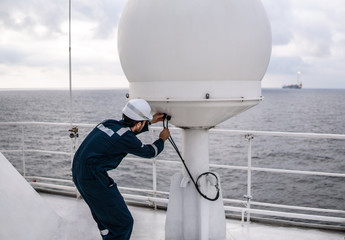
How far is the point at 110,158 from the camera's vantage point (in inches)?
85.4

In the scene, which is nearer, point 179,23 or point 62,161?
point 179,23

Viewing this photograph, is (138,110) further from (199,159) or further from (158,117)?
(199,159)

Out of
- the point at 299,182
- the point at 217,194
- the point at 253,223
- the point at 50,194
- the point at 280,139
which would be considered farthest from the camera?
the point at 280,139

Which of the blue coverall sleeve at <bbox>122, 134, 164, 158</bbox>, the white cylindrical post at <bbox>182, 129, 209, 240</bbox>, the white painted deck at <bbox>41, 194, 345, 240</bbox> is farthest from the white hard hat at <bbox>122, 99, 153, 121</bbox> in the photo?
the white painted deck at <bbox>41, 194, 345, 240</bbox>

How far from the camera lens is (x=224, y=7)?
A: 1971mm

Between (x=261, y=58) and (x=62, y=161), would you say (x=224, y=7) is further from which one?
(x=62, y=161)

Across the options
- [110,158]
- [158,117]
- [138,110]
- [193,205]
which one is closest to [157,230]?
[193,205]

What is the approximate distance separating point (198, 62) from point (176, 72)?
0.14 metres

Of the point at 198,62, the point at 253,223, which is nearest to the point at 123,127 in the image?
the point at 198,62

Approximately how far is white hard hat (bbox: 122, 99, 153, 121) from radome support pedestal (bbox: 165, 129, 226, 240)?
459 millimetres

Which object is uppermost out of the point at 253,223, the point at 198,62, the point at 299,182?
the point at 198,62

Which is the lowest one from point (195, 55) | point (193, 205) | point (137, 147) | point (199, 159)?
point (193, 205)

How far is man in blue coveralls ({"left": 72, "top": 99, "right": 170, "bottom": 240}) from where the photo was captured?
82.7 inches

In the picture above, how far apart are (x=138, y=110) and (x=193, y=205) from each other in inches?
34.9
